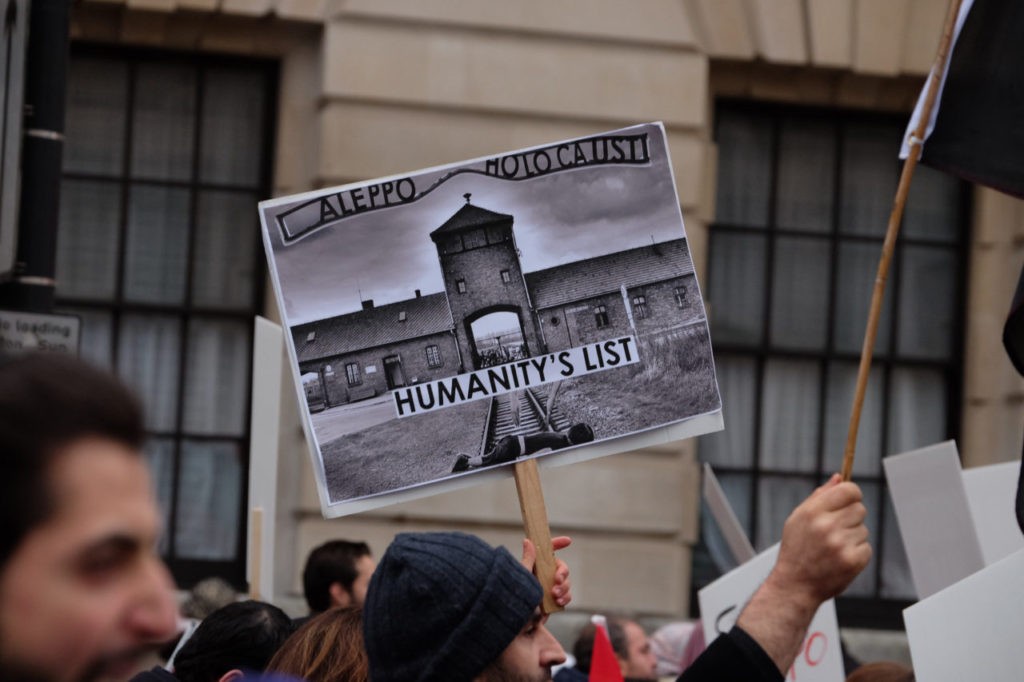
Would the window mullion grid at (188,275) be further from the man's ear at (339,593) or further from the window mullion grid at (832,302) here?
the man's ear at (339,593)

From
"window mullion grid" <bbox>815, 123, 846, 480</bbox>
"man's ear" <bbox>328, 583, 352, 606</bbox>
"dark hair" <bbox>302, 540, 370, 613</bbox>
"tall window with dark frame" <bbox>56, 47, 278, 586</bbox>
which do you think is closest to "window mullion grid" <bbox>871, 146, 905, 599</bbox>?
"window mullion grid" <bbox>815, 123, 846, 480</bbox>

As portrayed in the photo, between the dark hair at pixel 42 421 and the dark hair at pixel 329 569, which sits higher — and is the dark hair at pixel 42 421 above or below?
above

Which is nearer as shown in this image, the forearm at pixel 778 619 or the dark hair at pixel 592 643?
the forearm at pixel 778 619

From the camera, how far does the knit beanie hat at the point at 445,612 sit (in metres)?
2.43

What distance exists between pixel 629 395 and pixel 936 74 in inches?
37.4

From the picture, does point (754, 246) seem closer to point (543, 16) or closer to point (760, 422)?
point (760, 422)

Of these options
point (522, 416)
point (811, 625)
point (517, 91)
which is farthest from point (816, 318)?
point (522, 416)

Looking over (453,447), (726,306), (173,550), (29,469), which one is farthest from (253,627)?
(726,306)

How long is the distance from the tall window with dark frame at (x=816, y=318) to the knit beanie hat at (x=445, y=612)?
8.04m

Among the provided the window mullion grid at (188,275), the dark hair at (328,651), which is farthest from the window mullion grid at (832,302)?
the dark hair at (328,651)

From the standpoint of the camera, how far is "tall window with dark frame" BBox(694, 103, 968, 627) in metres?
10.5

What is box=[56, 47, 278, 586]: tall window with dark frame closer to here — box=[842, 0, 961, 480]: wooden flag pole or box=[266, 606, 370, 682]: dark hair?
box=[266, 606, 370, 682]: dark hair

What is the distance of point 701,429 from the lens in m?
3.82

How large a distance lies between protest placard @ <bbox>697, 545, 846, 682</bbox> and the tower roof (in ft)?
5.30
